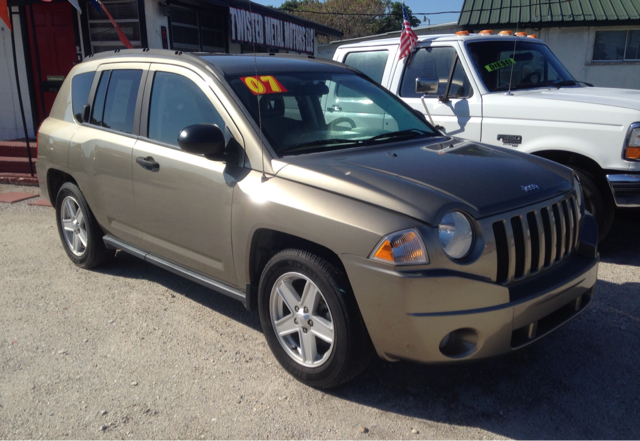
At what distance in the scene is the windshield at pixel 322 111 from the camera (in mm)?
3471

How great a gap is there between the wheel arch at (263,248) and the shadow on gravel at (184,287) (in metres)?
0.64

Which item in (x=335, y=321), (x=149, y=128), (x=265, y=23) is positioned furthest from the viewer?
(x=265, y=23)

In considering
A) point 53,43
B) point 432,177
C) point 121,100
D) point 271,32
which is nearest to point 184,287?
point 121,100

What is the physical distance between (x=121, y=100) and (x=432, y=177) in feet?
8.82

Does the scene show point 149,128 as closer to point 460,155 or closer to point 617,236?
point 460,155

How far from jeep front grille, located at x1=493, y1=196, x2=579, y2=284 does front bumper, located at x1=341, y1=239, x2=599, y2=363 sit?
10 centimetres

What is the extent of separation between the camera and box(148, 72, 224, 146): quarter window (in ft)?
11.9

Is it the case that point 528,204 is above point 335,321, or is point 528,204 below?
above

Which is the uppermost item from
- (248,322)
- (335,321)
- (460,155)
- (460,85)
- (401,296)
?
(460,85)

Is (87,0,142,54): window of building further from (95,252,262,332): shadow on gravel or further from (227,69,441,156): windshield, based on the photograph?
(227,69,441,156): windshield

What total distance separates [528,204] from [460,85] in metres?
3.16

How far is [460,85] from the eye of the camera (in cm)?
576

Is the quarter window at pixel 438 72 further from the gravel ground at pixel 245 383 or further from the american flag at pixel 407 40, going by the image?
the gravel ground at pixel 245 383

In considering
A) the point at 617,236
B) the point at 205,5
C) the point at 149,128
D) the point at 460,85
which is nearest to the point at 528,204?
the point at 149,128
